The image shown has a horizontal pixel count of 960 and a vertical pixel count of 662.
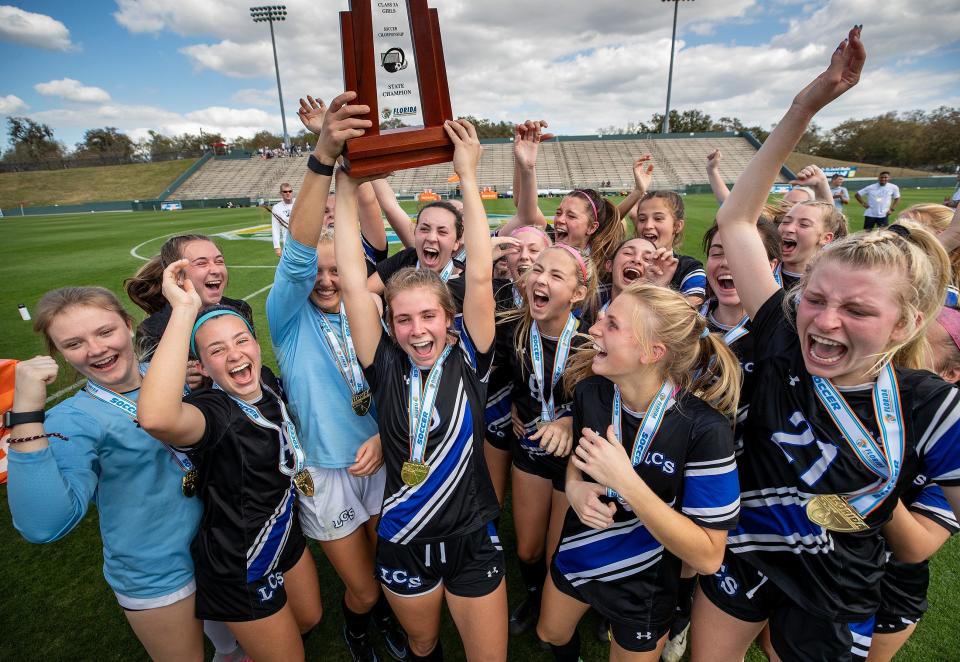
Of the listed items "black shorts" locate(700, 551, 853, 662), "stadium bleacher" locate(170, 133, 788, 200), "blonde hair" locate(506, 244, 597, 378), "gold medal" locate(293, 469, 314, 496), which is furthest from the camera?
"stadium bleacher" locate(170, 133, 788, 200)

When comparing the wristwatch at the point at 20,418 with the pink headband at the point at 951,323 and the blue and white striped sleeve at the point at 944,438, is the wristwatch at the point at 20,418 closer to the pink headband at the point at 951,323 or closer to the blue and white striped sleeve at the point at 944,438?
the blue and white striped sleeve at the point at 944,438

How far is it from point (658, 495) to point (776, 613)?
2.30 ft

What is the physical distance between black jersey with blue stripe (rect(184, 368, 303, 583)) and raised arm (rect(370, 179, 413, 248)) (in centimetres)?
191

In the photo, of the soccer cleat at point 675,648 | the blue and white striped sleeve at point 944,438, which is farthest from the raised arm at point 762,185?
the soccer cleat at point 675,648

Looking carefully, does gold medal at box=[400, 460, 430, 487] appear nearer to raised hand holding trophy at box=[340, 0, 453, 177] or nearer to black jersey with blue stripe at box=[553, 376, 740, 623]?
black jersey with blue stripe at box=[553, 376, 740, 623]

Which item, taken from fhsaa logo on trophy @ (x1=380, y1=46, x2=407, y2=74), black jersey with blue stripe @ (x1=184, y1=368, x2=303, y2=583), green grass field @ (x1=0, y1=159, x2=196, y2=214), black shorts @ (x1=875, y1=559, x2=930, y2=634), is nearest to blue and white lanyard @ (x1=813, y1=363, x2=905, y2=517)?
black shorts @ (x1=875, y1=559, x2=930, y2=634)

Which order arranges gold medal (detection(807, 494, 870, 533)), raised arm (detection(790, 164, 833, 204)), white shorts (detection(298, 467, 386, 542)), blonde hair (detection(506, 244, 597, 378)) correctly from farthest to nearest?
raised arm (detection(790, 164, 833, 204)), blonde hair (detection(506, 244, 597, 378)), white shorts (detection(298, 467, 386, 542)), gold medal (detection(807, 494, 870, 533))

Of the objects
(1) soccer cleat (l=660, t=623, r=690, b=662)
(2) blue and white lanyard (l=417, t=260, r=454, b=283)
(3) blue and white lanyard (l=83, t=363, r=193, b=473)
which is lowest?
(1) soccer cleat (l=660, t=623, r=690, b=662)

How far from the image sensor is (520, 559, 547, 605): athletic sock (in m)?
2.97

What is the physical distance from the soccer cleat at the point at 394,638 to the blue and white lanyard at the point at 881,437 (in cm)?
243

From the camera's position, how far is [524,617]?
115 inches

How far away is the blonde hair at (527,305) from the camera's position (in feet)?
9.32

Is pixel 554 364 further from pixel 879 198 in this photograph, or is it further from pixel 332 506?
pixel 879 198

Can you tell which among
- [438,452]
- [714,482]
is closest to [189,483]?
[438,452]
